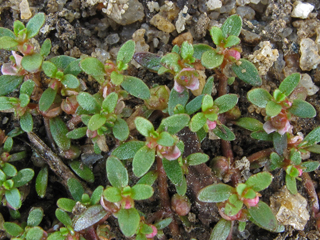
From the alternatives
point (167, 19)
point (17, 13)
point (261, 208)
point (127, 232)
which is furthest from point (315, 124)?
point (17, 13)

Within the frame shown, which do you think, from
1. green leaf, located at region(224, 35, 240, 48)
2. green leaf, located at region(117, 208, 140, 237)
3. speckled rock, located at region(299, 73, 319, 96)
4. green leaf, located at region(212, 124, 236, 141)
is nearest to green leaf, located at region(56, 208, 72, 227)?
green leaf, located at region(117, 208, 140, 237)

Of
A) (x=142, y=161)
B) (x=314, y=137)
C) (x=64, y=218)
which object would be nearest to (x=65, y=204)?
(x=64, y=218)

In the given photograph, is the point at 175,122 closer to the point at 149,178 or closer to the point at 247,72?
the point at 149,178

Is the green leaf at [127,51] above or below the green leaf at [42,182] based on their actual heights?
above

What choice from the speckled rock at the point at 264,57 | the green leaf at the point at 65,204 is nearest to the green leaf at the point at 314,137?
the speckled rock at the point at 264,57

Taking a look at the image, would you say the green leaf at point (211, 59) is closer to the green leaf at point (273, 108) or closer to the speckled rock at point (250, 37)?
the green leaf at point (273, 108)

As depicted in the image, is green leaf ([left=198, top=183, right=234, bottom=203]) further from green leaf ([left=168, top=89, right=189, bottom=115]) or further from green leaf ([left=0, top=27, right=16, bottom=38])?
green leaf ([left=0, top=27, right=16, bottom=38])
